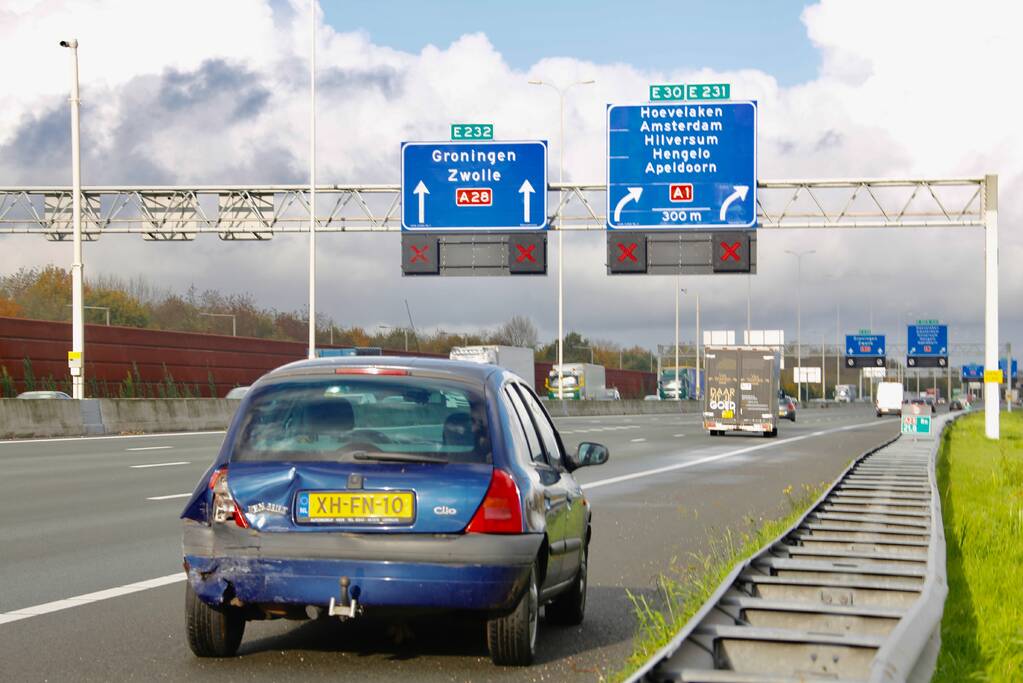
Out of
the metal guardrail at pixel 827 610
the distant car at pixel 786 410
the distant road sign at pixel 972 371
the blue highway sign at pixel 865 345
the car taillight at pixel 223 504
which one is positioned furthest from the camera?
the distant road sign at pixel 972 371

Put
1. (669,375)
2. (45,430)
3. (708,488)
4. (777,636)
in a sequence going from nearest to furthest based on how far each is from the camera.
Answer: (777,636) < (708,488) < (45,430) < (669,375)

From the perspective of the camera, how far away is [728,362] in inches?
1821

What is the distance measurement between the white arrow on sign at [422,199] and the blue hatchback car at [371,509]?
106 ft

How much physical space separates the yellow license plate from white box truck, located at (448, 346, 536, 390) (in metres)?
54.4

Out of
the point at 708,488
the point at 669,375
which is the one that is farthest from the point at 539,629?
the point at 669,375

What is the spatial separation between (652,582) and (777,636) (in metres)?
5.02

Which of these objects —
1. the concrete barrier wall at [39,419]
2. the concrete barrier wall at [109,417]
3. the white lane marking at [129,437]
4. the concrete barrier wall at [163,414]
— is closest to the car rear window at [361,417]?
the concrete barrier wall at [109,417]

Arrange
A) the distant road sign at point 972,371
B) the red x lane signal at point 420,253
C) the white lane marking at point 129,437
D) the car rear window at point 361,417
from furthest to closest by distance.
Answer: the distant road sign at point 972,371 < the red x lane signal at point 420,253 < the white lane marking at point 129,437 < the car rear window at point 361,417

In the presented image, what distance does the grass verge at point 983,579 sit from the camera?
6259 mm

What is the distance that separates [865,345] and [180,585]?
127 m

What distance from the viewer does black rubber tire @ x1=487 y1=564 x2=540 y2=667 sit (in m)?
6.53

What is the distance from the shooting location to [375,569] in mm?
6301

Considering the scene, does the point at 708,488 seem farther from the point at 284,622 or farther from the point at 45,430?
the point at 45,430

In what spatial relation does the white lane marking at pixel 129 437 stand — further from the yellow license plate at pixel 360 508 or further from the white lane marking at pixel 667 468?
the yellow license plate at pixel 360 508
